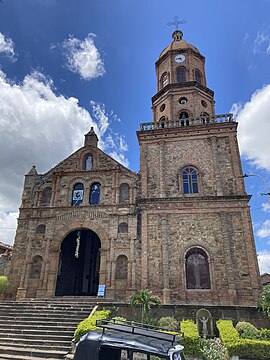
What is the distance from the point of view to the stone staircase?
10.9m

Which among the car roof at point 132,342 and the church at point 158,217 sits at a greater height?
the church at point 158,217

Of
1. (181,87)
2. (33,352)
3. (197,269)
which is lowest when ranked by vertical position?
(33,352)

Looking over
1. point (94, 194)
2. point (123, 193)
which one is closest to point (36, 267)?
point (94, 194)

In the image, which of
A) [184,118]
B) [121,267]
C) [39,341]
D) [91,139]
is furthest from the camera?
[91,139]

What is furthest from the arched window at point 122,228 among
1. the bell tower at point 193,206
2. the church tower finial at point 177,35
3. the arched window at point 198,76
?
the church tower finial at point 177,35

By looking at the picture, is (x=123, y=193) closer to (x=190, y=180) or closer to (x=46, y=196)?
(x=190, y=180)

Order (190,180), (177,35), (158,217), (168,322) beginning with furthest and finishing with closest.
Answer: (177,35) → (190,180) → (158,217) → (168,322)

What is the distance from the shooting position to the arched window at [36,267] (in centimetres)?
1962

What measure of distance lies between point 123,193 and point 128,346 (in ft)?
52.9

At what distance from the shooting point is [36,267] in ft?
65.2

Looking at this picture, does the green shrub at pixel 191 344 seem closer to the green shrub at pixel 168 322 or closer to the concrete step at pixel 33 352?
the green shrub at pixel 168 322

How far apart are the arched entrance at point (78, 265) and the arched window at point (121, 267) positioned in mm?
3780

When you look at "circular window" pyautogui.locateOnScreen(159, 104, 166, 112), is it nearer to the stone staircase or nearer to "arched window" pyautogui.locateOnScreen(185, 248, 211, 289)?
"arched window" pyautogui.locateOnScreen(185, 248, 211, 289)

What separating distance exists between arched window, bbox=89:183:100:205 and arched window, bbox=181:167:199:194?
653 cm
